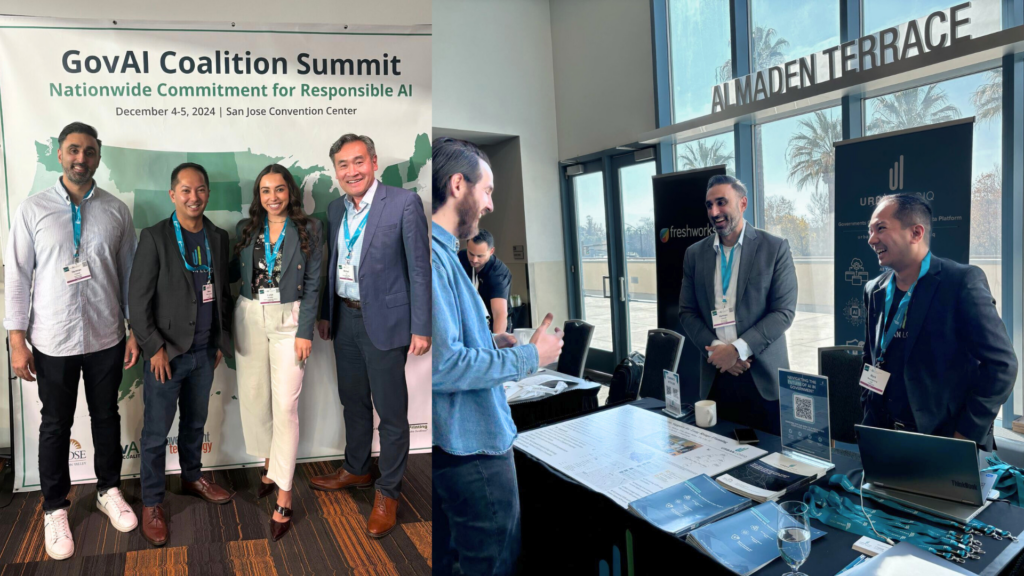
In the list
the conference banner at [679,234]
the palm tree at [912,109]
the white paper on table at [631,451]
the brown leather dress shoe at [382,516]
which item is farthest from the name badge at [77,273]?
the palm tree at [912,109]

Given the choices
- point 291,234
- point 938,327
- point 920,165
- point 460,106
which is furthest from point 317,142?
point 460,106

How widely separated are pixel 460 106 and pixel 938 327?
4054 millimetres

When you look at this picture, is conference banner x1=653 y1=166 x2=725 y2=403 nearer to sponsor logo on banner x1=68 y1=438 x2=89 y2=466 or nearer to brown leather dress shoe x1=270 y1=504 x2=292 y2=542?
brown leather dress shoe x1=270 y1=504 x2=292 y2=542

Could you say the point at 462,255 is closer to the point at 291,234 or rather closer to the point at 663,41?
the point at 291,234

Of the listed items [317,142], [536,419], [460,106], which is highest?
[460,106]

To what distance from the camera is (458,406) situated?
57.2 inches

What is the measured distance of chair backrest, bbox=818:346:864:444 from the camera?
2682 millimetres

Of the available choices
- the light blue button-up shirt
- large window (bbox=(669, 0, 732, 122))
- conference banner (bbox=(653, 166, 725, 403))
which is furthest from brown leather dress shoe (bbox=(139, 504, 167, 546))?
large window (bbox=(669, 0, 732, 122))

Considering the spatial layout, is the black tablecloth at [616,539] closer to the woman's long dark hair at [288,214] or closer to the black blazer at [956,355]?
the black blazer at [956,355]

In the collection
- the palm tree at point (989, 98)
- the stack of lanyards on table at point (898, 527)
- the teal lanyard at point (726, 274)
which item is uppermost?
the palm tree at point (989, 98)

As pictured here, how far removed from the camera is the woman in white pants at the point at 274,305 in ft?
3.23

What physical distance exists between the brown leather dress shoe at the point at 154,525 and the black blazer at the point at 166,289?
1.17ft

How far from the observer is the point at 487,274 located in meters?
3.04

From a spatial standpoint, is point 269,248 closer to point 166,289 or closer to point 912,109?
point 166,289
